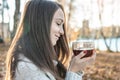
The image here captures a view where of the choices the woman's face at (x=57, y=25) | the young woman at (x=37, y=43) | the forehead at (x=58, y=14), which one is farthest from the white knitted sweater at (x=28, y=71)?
the forehead at (x=58, y=14)

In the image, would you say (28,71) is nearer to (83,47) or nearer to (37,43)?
(37,43)

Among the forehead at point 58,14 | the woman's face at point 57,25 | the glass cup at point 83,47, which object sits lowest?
the glass cup at point 83,47

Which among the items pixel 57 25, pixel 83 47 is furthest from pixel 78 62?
pixel 57 25

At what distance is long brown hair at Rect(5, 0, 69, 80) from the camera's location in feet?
5.25

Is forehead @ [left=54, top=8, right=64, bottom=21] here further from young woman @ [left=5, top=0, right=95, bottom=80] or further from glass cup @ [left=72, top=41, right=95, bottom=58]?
glass cup @ [left=72, top=41, right=95, bottom=58]

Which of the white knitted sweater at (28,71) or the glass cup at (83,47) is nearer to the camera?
the white knitted sweater at (28,71)

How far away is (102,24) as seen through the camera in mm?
18078

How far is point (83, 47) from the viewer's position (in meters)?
1.83

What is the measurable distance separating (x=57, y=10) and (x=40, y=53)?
242mm

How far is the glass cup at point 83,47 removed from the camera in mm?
1817

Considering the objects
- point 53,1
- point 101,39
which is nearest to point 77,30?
point 101,39

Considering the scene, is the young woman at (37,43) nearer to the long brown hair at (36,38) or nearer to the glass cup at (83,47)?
the long brown hair at (36,38)

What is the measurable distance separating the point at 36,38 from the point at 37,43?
0.08 ft

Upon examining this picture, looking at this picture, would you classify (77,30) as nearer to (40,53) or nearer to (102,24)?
(102,24)
